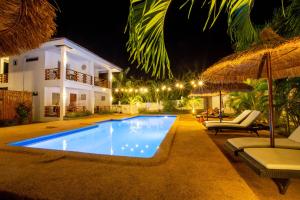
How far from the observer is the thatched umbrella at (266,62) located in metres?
2.95

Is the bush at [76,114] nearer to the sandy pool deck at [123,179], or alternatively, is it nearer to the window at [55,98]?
the window at [55,98]

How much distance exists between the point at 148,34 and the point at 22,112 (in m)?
13.2

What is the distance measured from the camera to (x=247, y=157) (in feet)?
9.72

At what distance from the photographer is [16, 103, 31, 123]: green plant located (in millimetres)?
11766

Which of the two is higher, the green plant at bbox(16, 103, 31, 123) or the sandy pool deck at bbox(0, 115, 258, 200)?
the green plant at bbox(16, 103, 31, 123)

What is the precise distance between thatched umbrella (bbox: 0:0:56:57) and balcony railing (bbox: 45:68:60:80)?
41.8 ft

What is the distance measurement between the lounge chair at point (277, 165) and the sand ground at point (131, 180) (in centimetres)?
21

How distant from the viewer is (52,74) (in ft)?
48.4

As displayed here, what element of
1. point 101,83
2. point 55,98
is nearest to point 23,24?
point 55,98

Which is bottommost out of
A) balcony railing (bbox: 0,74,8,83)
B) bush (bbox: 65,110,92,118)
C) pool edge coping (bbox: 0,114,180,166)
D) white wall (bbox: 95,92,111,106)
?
pool edge coping (bbox: 0,114,180,166)

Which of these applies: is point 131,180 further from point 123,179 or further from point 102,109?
point 102,109

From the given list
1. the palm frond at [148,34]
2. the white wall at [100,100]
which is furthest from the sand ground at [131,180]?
the white wall at [100,100]

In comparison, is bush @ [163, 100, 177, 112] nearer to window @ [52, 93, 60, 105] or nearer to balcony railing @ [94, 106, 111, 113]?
balcony railing @ [94, 106, 111, 113]

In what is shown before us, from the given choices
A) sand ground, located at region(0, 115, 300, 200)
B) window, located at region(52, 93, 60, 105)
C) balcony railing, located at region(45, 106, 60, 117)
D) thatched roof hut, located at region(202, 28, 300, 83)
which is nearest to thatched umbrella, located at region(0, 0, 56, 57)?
sand ground, located at region(0, 115, 300, 200)
